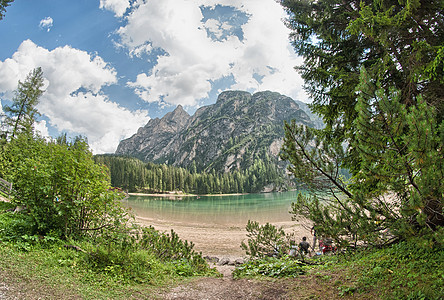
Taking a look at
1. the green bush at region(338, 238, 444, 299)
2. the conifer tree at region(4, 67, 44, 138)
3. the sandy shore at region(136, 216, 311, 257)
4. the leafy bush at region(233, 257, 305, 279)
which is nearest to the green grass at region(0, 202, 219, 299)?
the leafy bush at region(233, 257, 305, 279)

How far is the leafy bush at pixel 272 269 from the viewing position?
19.0 ft

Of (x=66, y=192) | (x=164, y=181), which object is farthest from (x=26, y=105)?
(x=164, y=181)

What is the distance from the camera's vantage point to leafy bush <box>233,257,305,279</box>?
5791 mm

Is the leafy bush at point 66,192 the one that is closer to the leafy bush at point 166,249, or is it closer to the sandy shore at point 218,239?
the leafy bush at point 166,249

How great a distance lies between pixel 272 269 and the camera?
6188 mm

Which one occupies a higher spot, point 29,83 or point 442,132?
point 29,83

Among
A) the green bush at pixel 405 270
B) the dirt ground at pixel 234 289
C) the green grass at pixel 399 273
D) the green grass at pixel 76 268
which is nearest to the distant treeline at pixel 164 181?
the green grass at pixel 76 268

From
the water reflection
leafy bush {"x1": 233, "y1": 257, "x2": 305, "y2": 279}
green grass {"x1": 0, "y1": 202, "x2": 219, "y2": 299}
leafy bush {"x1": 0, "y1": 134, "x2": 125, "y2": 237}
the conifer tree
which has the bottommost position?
the water reflection

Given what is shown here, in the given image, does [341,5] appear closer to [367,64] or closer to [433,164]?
[367,64]

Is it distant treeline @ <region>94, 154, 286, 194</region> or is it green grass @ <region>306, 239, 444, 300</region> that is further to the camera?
distant treeline @ <region>94, 154, 286, 194</region>

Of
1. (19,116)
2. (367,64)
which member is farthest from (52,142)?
(19,116)

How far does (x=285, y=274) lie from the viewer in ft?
18.9

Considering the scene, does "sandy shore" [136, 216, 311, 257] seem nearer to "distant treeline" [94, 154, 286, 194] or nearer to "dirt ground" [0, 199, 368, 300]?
"dirt ground" [0, 199, 368, 300]

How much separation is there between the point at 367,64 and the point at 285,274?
20.6 ft
